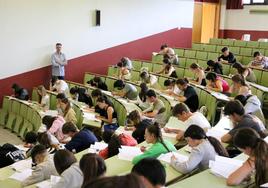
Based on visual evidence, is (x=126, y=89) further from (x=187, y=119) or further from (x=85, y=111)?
(x=187, y=119)

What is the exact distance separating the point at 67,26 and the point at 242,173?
9263 mm

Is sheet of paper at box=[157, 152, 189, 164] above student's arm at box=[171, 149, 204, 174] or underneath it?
underneath

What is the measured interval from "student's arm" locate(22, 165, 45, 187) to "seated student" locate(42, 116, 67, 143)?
2.00 m

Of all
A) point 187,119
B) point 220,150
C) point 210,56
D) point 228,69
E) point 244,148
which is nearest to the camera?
point 244,148

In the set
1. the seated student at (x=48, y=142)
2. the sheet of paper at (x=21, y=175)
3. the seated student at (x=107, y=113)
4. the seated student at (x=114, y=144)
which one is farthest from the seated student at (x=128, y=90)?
the sheet of paper at (x=21, y=175)

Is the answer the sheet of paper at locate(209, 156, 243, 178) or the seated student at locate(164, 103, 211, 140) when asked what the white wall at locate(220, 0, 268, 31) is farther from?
the sheet of paper at locate(209, 156, 243, 178)

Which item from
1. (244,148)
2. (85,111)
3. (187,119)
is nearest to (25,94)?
(85,111)

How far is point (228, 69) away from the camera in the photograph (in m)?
10.1

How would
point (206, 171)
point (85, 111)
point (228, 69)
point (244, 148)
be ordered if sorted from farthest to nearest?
point (228, 69), point (85, 111), point (206, 171), point (244, 148)

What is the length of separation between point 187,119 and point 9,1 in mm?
7058

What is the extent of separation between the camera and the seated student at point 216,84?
788 cm

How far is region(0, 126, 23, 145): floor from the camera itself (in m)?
8.05

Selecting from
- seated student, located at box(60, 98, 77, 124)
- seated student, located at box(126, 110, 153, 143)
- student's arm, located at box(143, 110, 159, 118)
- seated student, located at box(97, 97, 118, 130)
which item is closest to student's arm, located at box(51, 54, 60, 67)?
seated student, located at box(60, 98, 77, 124)

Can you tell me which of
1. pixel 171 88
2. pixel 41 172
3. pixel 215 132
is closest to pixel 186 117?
pixel 215 132
